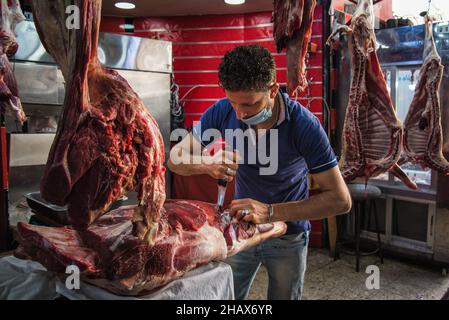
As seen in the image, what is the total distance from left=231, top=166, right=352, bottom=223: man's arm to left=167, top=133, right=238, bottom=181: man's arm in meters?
0.20

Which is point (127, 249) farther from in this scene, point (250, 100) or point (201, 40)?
point (201, 40)

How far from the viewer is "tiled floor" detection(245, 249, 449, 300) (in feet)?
14.9

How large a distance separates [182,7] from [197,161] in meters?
5.05

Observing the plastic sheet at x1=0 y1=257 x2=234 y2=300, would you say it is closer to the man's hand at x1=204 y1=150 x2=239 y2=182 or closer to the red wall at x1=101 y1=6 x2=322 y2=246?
the man's hand at x1=204 y1=150 x2=239 y2=182

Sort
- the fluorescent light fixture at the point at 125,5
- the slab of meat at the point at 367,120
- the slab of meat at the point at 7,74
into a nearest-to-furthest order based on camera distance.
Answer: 1. the slab of meat at the point at 7,74
2. the slab of meat at the point at 367,120
3. the fluorescent light fixture at the point at 125,5

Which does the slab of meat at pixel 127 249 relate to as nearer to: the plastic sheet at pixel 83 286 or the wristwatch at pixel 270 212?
the plastic sheet at pixel 83 286

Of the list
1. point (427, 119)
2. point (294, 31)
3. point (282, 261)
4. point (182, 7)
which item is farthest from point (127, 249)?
point (182, 7)

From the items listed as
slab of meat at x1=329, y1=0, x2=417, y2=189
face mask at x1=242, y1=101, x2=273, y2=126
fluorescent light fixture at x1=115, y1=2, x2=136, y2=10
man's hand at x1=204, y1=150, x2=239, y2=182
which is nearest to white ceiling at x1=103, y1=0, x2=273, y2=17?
A: fluorescent light fixture at x1=115, y1=2, x2=136, y2=10

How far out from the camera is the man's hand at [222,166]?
216 centimetres

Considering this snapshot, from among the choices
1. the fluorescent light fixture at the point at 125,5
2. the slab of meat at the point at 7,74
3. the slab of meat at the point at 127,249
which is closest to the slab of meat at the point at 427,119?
the slab of meat at the point at 127,249

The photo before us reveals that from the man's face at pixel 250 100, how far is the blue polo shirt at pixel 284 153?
22 centimetres

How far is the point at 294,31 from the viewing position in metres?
2.52
